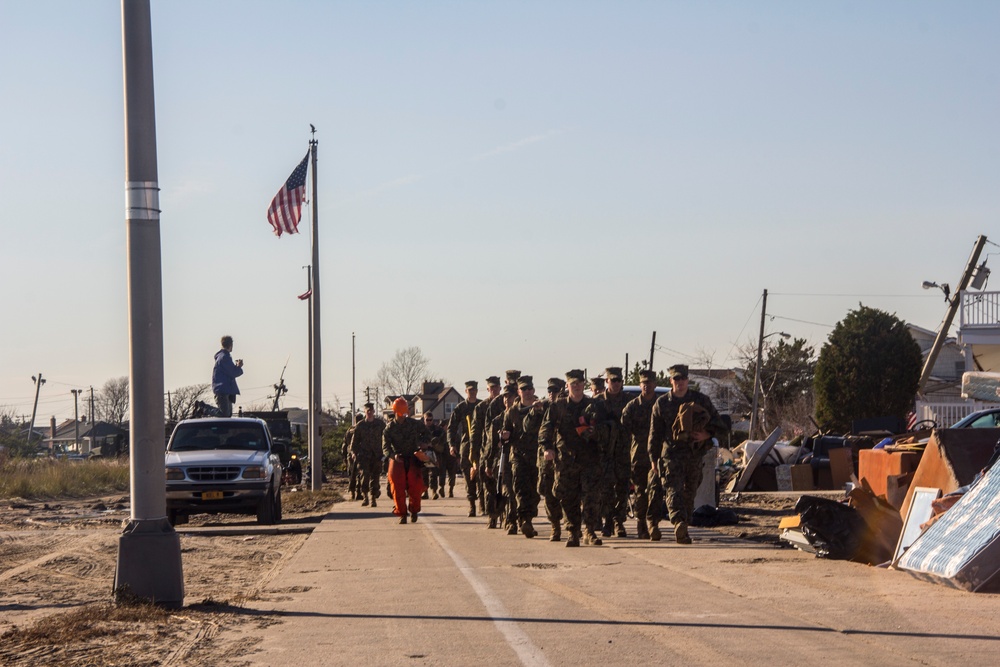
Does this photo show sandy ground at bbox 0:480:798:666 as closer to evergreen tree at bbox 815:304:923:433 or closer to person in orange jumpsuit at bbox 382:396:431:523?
person in orange jumpsuit at bbox 382:396:431:523

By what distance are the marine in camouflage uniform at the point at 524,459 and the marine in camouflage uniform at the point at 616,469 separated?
0.93 m

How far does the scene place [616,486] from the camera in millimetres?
15773

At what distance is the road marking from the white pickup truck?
26.4 feet

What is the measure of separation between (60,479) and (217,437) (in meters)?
15.1

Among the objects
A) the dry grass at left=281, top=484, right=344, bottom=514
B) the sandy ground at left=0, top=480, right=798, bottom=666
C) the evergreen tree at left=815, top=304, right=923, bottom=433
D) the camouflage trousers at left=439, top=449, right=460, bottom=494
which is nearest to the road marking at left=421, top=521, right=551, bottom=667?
the sandy ground at left=0, top=480, right=798, bottom=666

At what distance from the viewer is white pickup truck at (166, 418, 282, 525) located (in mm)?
19594

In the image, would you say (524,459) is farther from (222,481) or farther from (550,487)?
(222,481)

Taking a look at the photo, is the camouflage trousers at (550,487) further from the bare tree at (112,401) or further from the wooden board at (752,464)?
the bare tree at (112,401)

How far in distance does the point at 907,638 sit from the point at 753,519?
10.9 metres

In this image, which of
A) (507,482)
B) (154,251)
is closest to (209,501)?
(507,482)

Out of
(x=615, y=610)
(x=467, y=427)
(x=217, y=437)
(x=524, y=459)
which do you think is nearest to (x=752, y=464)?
(x=467, y=427)

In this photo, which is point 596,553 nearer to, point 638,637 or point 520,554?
point 520,554

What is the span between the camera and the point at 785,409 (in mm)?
64188

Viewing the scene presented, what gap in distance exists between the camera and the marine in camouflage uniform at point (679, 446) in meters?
14.4
